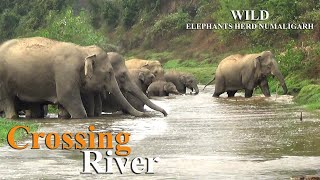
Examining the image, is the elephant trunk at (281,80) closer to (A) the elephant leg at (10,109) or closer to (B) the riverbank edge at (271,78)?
(B) the riverbank edge at (271,78)

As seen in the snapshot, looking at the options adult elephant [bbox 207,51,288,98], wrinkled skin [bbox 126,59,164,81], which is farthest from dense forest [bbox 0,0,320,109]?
wrinkled skin [bbox 126,59,164,81]

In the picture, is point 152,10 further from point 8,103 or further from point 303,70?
point 8,103

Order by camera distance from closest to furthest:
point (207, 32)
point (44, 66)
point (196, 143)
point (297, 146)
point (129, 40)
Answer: point (297, 146), point (196, 143), point (44, 66), point (207, 32), point (129, 40)

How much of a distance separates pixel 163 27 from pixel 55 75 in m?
52.9

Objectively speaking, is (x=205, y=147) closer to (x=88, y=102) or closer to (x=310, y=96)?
(x=88, y=102)

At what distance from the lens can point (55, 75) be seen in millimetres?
23844

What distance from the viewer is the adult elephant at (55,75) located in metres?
23.7

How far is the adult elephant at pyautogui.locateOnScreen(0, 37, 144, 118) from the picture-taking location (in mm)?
23656

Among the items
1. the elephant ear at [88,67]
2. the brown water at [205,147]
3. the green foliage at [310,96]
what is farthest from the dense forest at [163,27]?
the brown water at [205,147]

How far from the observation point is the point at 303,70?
109 feet

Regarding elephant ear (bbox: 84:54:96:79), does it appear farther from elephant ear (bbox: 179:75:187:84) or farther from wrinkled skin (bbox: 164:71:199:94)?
elephant ear (bbox: 179:75:187:84)

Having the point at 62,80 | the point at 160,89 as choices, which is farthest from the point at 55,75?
the point at 160,89

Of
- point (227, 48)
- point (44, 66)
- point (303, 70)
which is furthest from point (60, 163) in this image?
point (227, 48)

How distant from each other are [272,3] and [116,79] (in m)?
22.8
